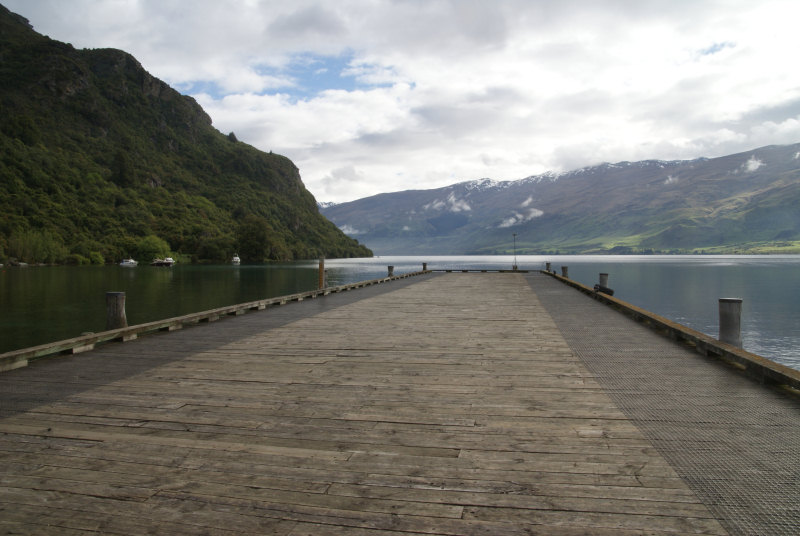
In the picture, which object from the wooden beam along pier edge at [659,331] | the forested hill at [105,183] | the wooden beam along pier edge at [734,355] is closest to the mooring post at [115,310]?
the wooden beam along pier edge at [659,331]

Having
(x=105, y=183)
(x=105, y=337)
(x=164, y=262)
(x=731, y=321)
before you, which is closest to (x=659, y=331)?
(x=731, y=321)

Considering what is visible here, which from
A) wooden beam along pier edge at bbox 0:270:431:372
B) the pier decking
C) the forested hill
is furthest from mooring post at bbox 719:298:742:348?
the forested hill

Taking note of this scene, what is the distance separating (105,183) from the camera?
136 meters

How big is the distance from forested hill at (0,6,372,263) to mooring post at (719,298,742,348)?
108138mm

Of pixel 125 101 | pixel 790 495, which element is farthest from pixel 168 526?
pixel 125 101

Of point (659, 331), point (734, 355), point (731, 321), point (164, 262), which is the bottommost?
point (659, 331)

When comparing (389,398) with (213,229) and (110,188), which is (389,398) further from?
(110,188)

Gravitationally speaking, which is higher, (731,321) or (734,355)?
(731,321)

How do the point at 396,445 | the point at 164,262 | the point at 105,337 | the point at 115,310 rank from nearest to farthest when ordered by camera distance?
1. the point at 396,445
2. the point at 105,337
3. the point at 115,310
4. the point at 164,262

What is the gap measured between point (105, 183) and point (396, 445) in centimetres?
15720

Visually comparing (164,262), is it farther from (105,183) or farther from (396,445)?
(396,445)

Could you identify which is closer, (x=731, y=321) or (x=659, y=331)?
(x=731, y=321)

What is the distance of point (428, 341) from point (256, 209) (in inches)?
7048

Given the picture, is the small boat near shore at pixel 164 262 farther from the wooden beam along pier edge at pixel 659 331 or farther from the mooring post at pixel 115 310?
the mooring post at pixel 115 310
